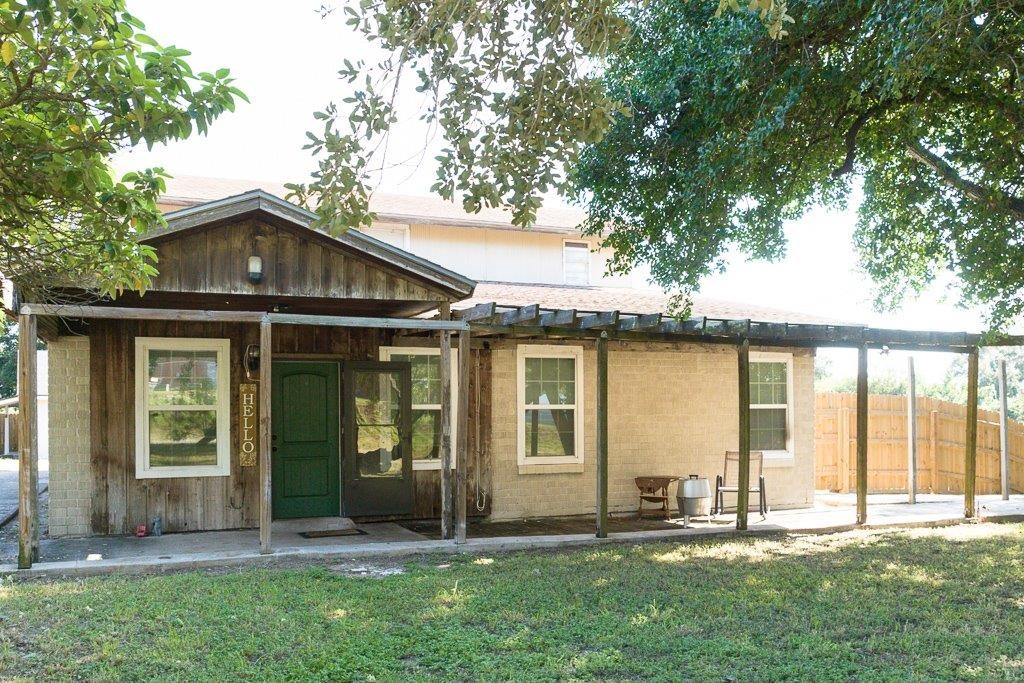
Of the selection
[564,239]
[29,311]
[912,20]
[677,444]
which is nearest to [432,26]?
[912,20]

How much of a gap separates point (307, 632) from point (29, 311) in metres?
4.05

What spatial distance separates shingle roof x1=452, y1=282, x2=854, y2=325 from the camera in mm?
12734

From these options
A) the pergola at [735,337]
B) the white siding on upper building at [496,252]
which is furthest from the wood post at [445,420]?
the white siding on upper building at [496,252]

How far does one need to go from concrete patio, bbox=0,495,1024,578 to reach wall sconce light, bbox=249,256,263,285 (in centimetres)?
276

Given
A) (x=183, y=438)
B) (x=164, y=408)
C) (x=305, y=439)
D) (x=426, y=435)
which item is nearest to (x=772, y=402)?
(x=426, y=435)

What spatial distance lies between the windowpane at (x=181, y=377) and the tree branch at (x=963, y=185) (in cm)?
883

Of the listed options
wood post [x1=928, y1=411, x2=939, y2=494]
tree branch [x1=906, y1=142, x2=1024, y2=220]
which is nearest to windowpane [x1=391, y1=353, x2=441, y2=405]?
tree branch [x1=906, y1=142, x2=1024, y2=220]

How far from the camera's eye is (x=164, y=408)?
11008 millimetres

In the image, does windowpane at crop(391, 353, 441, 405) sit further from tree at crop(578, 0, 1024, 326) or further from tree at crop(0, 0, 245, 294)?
tree at crop(0, 0, 245, 294)

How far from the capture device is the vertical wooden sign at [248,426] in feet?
37.4

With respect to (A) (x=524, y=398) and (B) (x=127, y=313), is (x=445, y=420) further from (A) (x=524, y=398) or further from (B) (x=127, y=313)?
(B) (x=127, y=313)

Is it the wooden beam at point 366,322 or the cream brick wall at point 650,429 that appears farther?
the cream brick wall at point 650,429

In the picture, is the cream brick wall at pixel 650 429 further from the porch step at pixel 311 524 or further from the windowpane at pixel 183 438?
the windowpane at pixel 183 438

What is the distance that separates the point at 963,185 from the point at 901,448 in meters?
7.53
